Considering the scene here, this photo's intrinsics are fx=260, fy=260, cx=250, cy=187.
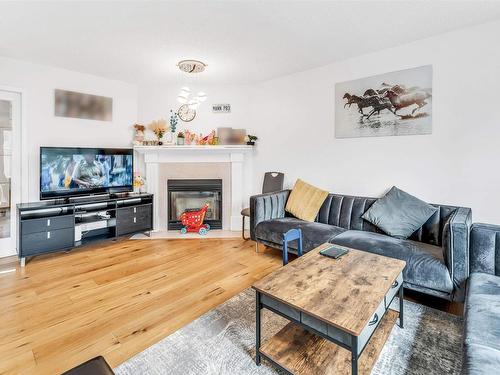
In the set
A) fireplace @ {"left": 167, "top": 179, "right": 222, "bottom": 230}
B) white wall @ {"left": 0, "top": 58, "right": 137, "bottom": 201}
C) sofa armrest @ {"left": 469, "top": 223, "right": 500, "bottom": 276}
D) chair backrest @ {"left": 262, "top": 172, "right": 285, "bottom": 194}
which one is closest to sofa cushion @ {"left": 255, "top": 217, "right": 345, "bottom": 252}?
chair backrest @ {"left": 262, "top": 172, "right": 285, "bottom": 194}

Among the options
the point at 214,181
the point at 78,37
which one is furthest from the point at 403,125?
the point at 78,37

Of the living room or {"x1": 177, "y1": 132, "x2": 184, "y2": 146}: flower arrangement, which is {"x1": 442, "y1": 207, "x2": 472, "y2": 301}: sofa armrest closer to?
the living room

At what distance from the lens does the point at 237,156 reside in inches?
176

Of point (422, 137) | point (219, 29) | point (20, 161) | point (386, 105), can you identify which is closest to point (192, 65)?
point (219, 29)

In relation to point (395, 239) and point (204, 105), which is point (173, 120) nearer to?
point (204, 105)

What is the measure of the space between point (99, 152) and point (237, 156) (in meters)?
2.09

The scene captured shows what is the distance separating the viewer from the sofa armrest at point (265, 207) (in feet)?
11.0

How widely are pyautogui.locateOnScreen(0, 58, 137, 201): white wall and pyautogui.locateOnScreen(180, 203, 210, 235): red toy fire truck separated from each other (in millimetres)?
1659

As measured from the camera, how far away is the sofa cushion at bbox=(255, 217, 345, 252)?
2830 mm

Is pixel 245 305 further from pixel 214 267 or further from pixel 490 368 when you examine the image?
pixel 490 368

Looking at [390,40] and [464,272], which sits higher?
[390,40]

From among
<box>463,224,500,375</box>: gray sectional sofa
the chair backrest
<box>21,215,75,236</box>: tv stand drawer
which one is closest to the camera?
<box>463,224,500,375</box>: gray sectional sofa

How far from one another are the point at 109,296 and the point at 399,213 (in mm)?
2932

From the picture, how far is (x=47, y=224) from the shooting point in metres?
3.12
